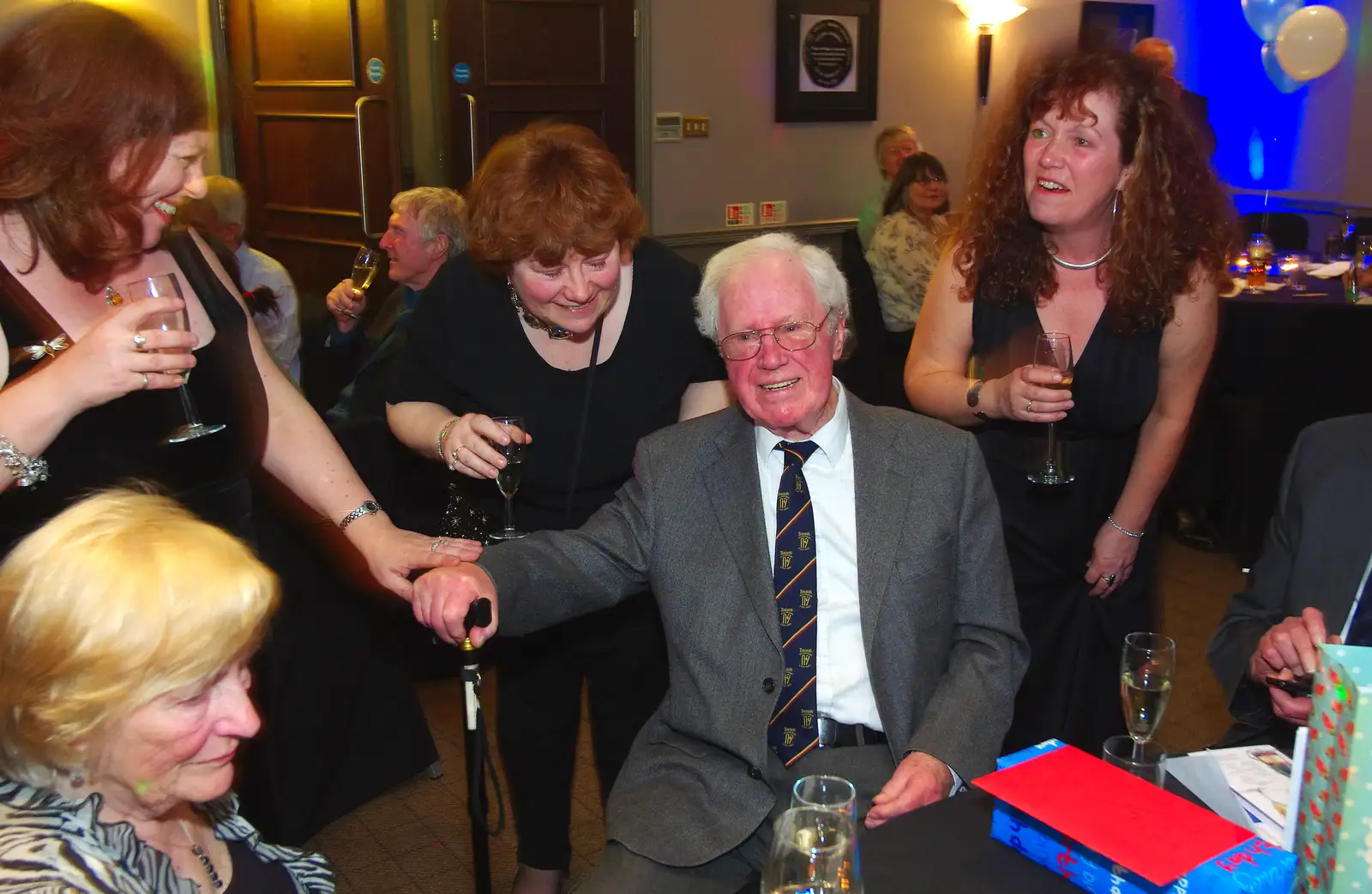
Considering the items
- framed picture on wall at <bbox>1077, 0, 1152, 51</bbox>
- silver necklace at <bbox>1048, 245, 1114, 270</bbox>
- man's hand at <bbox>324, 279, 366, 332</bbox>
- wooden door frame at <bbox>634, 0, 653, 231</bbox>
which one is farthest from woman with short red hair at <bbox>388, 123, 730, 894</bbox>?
framed picture on wall at <bbox>1077, 0, 1152, 51</bbox>

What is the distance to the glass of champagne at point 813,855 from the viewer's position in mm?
1226

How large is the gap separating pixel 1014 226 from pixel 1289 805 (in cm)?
167

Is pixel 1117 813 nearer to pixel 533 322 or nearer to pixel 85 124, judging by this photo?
pixel 533 322

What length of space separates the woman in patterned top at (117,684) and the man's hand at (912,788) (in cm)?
91

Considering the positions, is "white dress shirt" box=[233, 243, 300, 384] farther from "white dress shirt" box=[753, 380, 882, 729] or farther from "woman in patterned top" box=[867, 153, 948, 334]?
"woman in patterned top" box=[867, 153, 948, 334]

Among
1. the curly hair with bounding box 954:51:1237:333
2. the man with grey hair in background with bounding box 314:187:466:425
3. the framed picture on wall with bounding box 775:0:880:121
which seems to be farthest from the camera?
the framed picture on wall with bounding box 775:0:880:121

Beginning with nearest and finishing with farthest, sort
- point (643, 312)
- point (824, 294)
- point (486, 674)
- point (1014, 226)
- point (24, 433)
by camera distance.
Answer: point (24, 433) → point (824, 294) → point (643, 312) → point (1014, 226) → point (486, 674)

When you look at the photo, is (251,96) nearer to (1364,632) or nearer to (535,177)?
(535,177)

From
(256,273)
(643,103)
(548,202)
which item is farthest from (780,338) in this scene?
(643,103)

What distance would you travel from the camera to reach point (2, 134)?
184 centimetres

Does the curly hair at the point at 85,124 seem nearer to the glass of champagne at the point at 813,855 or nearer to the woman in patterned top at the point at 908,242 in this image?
the glass of champagne at the point at 813,855

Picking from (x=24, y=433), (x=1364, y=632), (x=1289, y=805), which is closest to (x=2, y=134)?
(x=24, y=433)

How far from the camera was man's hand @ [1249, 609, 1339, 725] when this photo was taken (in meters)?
1.73

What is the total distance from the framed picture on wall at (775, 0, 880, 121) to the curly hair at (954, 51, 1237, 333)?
5.24 m
